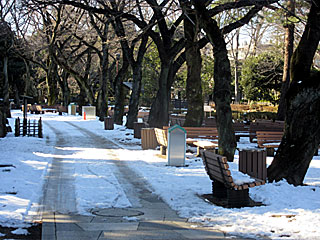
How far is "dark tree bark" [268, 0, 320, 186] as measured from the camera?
37.0 ft

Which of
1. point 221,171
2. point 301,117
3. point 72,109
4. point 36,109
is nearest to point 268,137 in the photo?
point 301,117

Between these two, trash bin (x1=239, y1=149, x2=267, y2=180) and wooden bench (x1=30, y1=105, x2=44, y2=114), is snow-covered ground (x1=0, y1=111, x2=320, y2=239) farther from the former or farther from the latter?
wooden bench (x1=30, y1=105, x2=44, y2=114)

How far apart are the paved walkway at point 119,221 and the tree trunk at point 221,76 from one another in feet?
14.4

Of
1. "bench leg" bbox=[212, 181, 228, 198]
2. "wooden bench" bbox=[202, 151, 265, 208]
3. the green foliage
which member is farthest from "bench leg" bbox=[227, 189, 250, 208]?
the green foliage

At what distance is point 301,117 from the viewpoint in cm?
1134

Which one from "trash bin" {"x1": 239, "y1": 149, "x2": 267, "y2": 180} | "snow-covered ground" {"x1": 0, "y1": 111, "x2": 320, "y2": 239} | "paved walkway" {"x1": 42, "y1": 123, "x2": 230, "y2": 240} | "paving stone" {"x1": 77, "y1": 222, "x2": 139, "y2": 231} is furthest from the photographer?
"trash bin" {"x1": 239, "y1": 149, "x2": 267, "y2": 180}

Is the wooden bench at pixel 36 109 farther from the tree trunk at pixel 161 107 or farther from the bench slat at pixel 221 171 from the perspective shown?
the bench slat at pixel 221 171

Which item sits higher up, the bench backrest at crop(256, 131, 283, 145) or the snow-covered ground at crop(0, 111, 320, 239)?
the bench backrest at crop(256, 131, 283, 145)

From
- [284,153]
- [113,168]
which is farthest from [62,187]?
[284,153]

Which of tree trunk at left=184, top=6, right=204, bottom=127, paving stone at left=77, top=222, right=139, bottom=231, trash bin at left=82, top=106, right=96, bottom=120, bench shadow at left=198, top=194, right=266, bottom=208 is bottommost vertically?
paving stone at left=77, top=222, right=139, bottom=231

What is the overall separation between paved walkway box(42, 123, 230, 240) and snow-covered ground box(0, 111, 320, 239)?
21 centimetres

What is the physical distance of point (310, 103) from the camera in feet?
36.9

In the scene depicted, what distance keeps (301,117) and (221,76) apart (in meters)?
3.73

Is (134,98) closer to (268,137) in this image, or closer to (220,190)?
(268,137)
